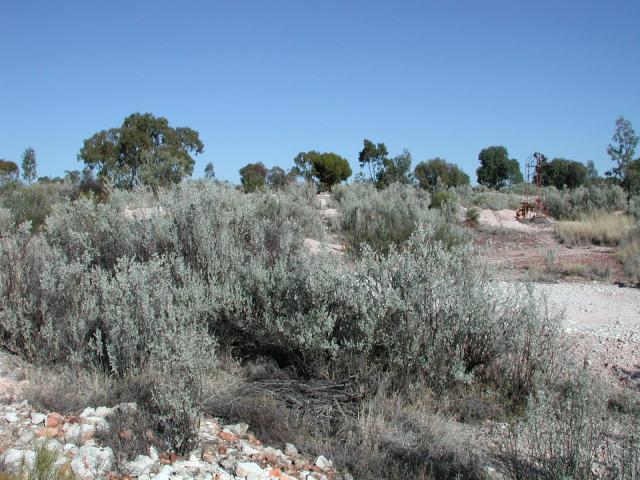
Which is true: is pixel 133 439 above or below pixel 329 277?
below

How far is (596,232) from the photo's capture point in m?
17.1

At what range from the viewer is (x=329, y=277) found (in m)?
5.75

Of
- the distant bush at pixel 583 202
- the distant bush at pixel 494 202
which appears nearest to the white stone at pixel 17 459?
the distant bush at pixel 583 202

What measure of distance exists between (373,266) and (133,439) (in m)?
2.51

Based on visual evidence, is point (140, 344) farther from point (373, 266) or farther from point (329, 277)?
point (373, 266)

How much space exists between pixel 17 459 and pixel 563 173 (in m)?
50.9

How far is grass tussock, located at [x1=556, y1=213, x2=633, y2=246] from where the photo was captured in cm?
1650

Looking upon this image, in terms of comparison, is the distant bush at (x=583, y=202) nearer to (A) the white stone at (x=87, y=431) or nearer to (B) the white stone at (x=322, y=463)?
(B) the white stone at (x=322, y=463)

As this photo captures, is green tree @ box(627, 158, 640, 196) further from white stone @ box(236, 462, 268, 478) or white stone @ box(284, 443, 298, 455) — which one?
white stone @ box(236, 462, 268, 478)

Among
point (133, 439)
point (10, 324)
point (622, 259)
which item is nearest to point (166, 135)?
point (622, 259)

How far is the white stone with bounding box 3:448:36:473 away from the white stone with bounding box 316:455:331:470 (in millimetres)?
1593

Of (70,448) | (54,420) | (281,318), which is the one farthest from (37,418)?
(281,318)

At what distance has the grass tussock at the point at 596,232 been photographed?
16.5m

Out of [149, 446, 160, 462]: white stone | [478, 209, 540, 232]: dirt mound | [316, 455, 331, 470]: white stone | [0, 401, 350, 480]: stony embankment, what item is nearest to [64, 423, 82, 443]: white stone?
[0, 401, 350, 480]: stony embankment
